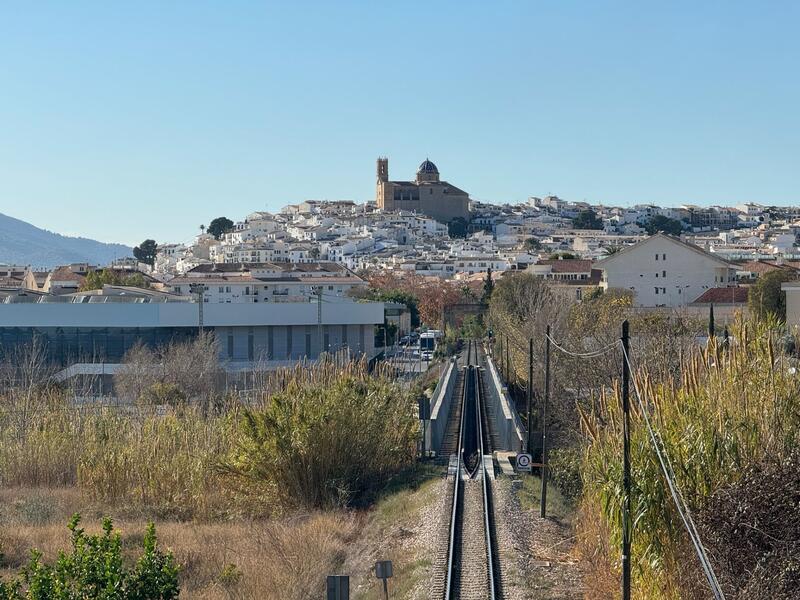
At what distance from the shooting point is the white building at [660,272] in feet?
225

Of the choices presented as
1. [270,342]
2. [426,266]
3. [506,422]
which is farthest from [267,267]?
[506,422]

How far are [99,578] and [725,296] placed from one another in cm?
5212

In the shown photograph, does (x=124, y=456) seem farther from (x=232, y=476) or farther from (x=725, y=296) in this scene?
(x=725, y=296)

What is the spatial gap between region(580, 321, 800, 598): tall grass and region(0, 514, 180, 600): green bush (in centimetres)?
464

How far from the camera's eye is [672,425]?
12789mm

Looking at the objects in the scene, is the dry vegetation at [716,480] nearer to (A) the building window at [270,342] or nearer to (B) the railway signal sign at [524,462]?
(B) the railway signal sign at [524,462]

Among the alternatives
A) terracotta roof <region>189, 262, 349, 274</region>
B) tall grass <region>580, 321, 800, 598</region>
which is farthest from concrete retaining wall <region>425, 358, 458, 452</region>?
terracotta roof <region>189, 262, 349, 274</region>

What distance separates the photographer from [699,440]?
12.1 m

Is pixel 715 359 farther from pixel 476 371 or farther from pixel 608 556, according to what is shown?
pixel 476 371

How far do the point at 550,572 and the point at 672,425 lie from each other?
13.7 feet

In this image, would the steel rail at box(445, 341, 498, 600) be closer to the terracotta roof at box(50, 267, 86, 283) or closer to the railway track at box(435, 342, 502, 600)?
the railway track at box(435, 342, 502, 600)

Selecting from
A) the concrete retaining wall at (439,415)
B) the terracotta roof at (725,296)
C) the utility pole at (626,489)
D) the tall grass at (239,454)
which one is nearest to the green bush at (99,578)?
the utility pole at (626,489)

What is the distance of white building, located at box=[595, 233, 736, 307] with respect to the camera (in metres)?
68.5

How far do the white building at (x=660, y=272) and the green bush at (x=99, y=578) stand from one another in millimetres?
58592
